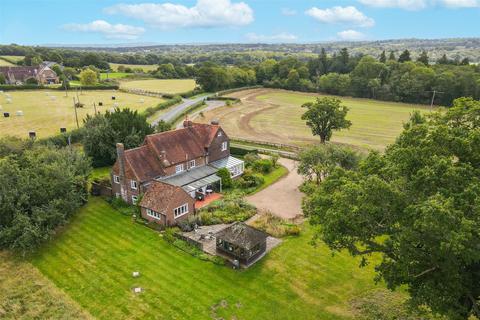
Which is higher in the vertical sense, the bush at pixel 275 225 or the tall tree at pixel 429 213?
the tall tree at pixel 429 213

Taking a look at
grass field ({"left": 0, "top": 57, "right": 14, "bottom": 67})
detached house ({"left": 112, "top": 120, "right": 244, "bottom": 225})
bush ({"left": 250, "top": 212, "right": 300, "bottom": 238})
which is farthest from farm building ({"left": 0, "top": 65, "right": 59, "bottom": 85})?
bush ({"left": 250, "top": 212, "right": 300, "bottom": 238})

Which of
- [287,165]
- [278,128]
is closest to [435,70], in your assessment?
[278,128]

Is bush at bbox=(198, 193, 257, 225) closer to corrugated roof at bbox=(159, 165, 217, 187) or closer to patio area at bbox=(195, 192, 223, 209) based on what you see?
patio area at bbox=(195, 192, 223, 209)

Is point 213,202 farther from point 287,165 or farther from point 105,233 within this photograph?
point 287,165

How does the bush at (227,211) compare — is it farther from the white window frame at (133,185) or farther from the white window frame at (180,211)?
the white window frame at (133,185)

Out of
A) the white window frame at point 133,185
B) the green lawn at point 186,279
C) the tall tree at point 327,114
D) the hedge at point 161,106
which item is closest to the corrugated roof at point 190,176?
the white window frame at point 133,185

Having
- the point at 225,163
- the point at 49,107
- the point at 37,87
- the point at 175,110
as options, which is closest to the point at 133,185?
the point at 225,163
